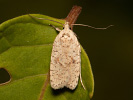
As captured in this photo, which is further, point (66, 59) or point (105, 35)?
point (105, 35)

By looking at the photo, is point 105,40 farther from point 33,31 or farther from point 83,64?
point 33,31

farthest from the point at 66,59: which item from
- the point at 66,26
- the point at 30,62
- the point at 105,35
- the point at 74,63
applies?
the point at 105,35

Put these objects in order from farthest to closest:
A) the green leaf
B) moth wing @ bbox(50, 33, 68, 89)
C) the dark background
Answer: the dark background → moth wing @ bbox(50, 33, 68, 89) → the green leaf

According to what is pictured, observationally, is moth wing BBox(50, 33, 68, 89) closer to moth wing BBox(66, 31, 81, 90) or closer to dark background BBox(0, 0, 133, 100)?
moth wing BBox(66, 31, 81, 90)

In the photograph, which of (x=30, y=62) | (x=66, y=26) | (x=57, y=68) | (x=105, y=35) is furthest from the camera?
(x=105, y=35)

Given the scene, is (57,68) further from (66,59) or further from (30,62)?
(30,62)

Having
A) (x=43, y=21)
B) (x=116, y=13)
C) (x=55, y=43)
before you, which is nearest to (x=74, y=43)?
(x=55, y=43)

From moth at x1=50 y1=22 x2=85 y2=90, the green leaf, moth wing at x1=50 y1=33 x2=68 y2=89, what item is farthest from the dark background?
the green leaf
